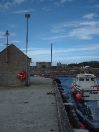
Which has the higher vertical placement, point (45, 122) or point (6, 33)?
point (6, 33)

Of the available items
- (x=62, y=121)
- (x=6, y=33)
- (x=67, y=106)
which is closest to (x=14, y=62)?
(x=6, y=33)

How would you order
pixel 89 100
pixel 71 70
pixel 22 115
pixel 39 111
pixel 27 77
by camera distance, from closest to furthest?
1. pixel 22 115
2. pixel 39 111
3. pixel 89 100
4. pixel 27 77
5. pixel 71 70

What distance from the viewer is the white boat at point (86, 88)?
44.8 meters

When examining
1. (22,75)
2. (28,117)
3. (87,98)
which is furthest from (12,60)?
(28,117)

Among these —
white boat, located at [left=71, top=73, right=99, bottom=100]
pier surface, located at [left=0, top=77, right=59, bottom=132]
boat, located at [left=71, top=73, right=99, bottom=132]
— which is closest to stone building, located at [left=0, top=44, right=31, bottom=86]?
white boat, located at [left=71, top=73, right=99, bottom=100]

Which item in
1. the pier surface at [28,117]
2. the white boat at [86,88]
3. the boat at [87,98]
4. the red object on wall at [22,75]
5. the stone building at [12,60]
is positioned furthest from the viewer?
the stone building at [12,60]

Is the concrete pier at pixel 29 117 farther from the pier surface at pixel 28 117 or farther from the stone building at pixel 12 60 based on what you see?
the stone building at pixel 12 60

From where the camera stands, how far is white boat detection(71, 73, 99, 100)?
147ft

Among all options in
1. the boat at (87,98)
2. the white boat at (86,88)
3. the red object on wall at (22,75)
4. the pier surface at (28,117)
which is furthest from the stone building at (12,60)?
the pier surface at (28,117)

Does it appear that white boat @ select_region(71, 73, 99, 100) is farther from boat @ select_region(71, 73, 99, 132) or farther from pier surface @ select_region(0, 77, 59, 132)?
pier surface @ select_region(0, 77, 59, 132)

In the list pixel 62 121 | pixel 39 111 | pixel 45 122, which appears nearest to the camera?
pixel 62 121

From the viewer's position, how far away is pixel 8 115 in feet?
72.2

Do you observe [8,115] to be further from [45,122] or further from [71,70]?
[71,70]

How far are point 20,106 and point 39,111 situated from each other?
2.94 meters
